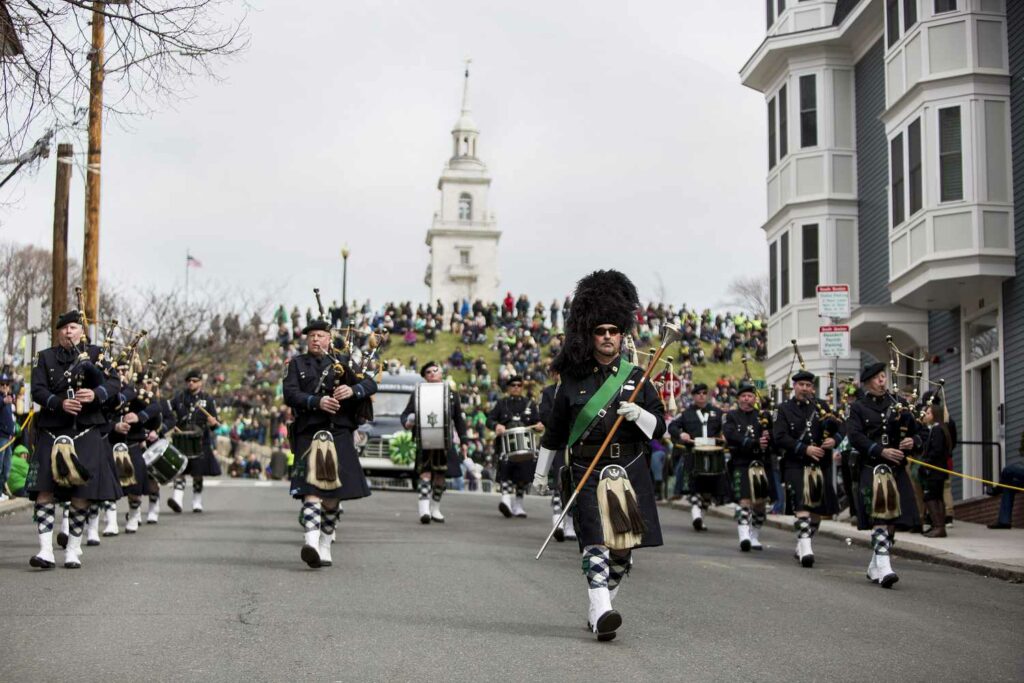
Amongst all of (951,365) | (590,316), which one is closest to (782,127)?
(951,365)

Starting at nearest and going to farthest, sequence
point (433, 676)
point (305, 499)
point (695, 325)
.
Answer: point (433, 676), point (305, 499), point (695, 325)

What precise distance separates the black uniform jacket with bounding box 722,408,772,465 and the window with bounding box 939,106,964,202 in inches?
307

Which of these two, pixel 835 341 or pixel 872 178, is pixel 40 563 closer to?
pixel 835 341

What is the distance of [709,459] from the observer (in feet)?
69.9

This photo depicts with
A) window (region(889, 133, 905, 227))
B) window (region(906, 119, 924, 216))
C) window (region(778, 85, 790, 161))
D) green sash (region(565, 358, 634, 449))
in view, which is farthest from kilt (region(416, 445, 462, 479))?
window (region(778, 85, 790, 161))

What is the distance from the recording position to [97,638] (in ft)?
31.1

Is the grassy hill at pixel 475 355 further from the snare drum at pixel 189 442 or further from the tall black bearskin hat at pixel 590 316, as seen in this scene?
the tall black bearskin hat at pixel 590 316

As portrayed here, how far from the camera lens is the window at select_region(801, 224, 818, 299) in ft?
105

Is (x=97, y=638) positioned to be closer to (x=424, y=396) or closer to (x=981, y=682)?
(x=981, y=682)

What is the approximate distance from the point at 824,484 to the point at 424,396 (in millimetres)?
6287

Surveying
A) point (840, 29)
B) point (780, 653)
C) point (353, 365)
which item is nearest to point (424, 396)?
point (353, 365)

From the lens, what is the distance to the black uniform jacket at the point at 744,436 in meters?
18.9

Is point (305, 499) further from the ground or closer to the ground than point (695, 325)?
closer to the ground

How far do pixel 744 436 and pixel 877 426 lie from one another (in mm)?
4439
